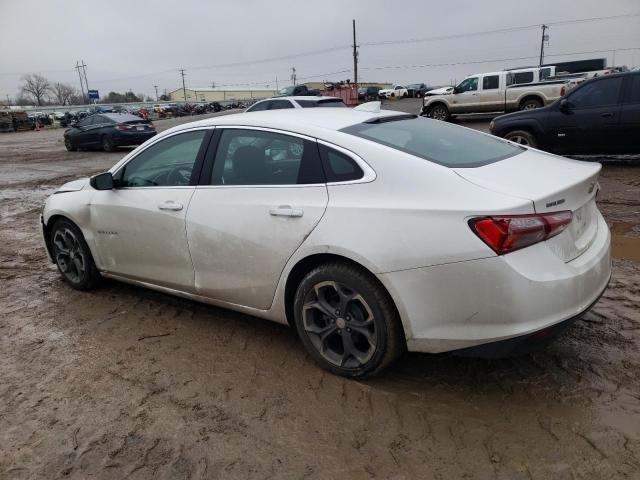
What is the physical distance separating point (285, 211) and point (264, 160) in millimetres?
496

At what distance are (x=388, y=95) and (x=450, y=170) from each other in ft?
174

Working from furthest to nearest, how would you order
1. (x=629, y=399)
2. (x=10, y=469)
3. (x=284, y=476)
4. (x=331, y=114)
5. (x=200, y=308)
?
1. (x=200, y=308)
2. (x=331, y=114)
3. (x=629, y=399)
4. (x=10, y=469)
5. (x=284, y=476)

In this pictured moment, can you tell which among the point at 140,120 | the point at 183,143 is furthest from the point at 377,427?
the point at 140,120


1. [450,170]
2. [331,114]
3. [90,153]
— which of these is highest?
[331,114]

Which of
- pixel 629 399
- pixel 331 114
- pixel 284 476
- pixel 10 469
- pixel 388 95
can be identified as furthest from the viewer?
pixel 388 95

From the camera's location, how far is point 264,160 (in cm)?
340

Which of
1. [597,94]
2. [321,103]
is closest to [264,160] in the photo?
[597,94]

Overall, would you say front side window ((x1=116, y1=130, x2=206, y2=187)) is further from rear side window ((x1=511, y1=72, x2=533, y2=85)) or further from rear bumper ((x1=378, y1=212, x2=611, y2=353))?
rear side window ((x1=511, y1=72, x2=533, y2=85))

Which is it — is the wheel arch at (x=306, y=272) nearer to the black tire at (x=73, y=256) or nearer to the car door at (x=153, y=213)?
the car door at (x=153, y=213)

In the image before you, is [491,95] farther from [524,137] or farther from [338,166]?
[338,166]

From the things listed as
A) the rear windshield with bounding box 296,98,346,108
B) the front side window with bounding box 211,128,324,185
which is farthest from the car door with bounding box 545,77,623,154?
the front side window with bounding box 211,128,324,185

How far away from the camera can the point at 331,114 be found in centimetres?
368

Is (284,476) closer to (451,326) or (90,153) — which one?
(451,326)

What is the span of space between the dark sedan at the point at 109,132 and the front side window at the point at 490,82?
41.6 feet
